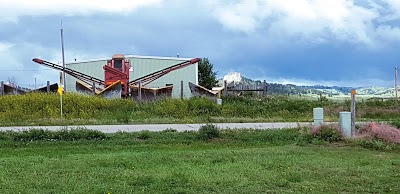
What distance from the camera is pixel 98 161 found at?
385 inches

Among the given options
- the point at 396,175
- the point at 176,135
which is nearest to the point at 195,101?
the point at 176,135

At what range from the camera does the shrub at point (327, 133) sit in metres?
14.0

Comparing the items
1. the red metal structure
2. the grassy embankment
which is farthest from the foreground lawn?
the red metal structure

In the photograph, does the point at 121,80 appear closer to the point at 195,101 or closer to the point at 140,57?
the point at 195,101

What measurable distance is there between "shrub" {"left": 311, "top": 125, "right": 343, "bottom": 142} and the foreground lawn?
0.74 m

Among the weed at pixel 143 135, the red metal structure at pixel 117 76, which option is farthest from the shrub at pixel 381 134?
the red metal structure at pixel 117 76

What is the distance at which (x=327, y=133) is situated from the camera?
14.1 meters

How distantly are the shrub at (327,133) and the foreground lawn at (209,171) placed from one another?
0.74 meters

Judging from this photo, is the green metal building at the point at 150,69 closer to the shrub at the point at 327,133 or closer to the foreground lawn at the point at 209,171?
the shrub at the point at 327,133

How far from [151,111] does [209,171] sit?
17.9 m

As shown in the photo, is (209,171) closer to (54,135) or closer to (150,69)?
(54,135)

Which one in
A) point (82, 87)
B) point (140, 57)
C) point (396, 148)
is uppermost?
point (140, 57)

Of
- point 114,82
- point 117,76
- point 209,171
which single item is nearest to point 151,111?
point 114,82

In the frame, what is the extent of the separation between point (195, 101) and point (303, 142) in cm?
1345
